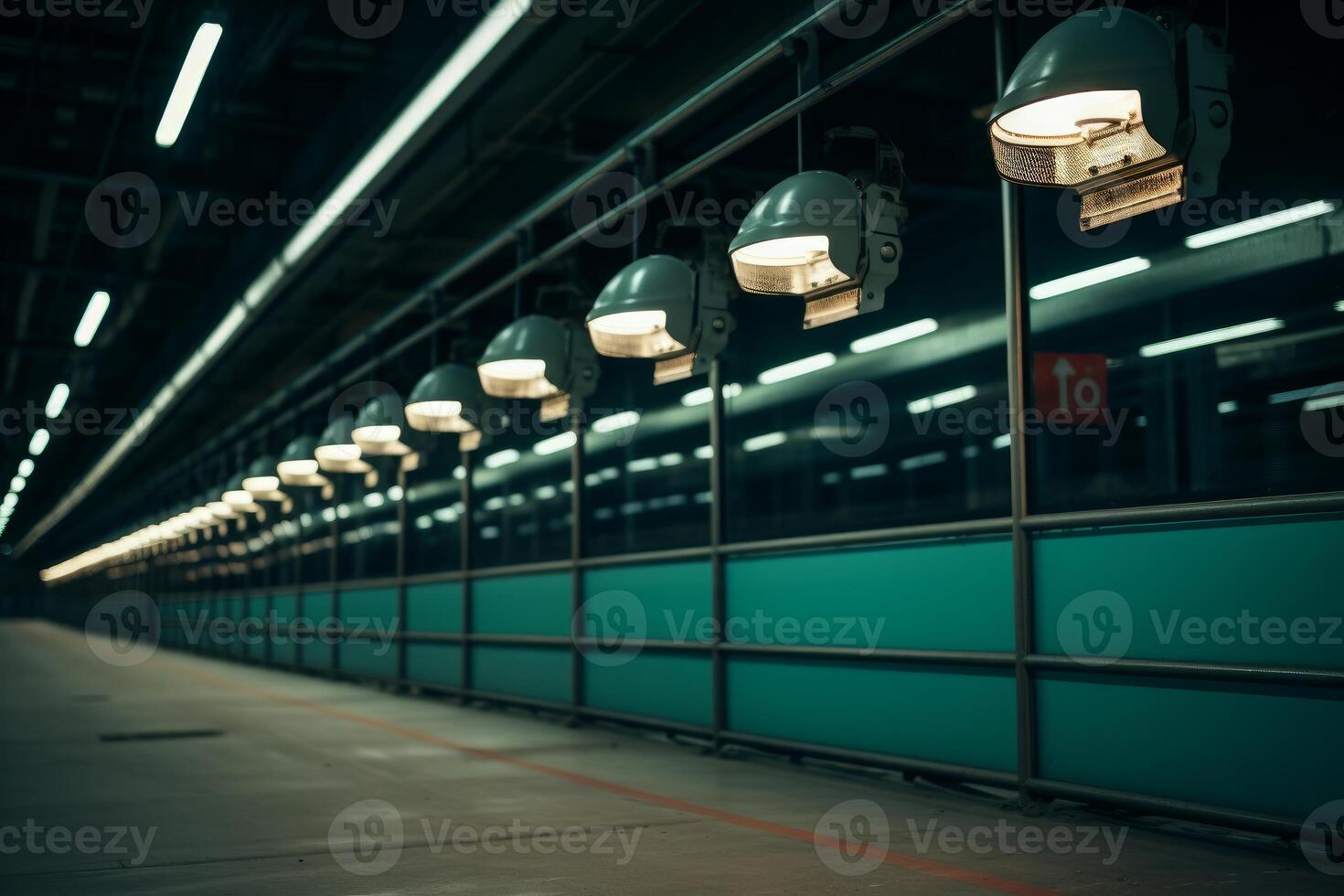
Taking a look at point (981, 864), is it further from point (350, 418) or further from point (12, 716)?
point (12, 716)

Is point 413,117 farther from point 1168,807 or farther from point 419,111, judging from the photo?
point 1168,807

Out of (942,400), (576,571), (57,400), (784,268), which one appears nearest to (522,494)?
(576,571)

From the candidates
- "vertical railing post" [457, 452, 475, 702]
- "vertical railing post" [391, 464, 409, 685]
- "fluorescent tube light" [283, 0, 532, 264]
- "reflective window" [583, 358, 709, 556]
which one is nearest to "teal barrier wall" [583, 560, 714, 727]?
"reflective window" [583, 358, 709, 556]

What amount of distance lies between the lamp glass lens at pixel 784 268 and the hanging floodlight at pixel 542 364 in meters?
2.66

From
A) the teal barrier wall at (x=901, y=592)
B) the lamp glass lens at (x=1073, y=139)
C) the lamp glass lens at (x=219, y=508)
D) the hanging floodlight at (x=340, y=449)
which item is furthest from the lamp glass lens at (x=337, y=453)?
the lamp glass lens at (x=1073, y=139)

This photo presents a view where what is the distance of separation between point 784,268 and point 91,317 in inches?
534

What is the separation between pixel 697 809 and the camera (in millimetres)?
6742

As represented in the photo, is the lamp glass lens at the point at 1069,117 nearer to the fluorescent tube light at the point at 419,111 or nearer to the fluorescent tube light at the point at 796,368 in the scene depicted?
the fluorescent tube light at the point at 419,111

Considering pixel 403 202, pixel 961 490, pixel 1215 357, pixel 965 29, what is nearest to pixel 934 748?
pixel 961 490

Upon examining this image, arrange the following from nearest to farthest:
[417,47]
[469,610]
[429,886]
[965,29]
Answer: [429,886]
[965,29]
[417,47]
[469,610]

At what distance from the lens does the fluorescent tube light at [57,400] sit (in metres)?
22.6

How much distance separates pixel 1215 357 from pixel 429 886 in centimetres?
422

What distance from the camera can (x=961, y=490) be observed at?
7.72 m

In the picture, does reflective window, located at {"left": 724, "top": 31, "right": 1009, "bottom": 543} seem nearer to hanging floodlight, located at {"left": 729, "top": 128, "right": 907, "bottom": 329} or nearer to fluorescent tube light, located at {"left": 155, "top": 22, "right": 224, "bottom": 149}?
hanging floodlight, located at {"left": 729, "top": 128, "right": 907, "bottom": 329}
